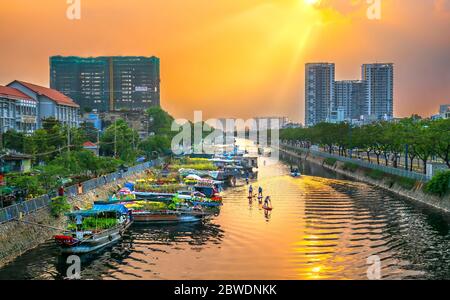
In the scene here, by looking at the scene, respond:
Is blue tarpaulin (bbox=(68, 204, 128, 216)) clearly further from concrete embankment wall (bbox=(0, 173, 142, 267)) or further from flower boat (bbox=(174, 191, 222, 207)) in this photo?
flower boat (bbox=(174, 191, 222, 207))

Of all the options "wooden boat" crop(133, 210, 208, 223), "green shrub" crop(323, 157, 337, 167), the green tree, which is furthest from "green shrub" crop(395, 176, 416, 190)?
"green shrub" crop(323, 157, 337, 167)

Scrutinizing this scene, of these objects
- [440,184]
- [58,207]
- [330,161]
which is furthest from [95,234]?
[330,161]

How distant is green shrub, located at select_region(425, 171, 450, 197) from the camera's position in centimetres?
6200

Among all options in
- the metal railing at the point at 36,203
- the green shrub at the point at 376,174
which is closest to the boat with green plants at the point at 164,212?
the metal railing at the point at 36,203

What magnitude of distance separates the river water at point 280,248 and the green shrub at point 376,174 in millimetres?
21916

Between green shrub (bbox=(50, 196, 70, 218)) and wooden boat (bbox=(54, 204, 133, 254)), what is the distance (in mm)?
2876

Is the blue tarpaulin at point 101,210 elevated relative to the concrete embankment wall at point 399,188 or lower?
elevated

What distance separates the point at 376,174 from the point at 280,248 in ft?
175

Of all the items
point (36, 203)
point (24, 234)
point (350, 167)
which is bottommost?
point (24, 234)

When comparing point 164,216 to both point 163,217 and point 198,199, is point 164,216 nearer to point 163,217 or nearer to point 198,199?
point 163,217

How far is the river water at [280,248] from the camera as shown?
35.8 m

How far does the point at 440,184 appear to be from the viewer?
2461 inches

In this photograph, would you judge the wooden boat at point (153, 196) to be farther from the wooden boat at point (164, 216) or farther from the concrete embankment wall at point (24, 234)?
the concrete embankment wall at point (24, 234)
